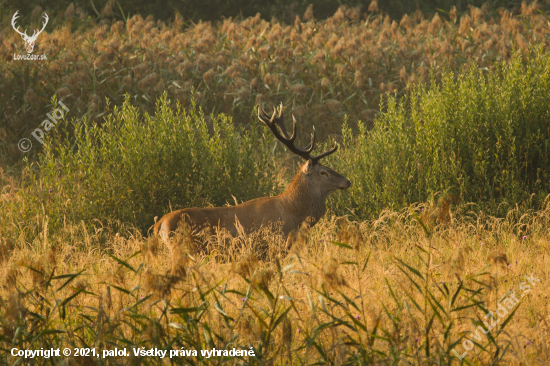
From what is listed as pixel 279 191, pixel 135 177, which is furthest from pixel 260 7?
pixel 135 177

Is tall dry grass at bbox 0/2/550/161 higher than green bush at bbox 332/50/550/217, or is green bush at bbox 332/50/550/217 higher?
tall dry grass at bbox 0/2/550/161

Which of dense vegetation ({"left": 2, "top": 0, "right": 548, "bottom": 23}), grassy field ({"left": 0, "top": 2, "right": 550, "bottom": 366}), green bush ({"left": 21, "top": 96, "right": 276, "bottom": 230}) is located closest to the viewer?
grassy field ({"left": 0, "top": 2, "right": 550, "bottom": 366})

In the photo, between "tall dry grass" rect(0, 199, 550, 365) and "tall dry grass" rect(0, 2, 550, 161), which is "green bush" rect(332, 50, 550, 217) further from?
"tall dry grass" rect(0, 2, 550, 161)

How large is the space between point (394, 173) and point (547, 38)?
24.5 feet

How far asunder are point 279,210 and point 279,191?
5.82 ft

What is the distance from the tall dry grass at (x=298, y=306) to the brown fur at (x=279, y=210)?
1.06 ft

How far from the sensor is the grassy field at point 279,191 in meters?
3.03

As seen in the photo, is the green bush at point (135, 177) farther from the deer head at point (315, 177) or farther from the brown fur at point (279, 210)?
the deer head at point (315, 177)

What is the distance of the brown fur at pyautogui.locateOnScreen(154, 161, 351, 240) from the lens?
5.80 metres

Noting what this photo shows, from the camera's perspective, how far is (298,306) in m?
4.23

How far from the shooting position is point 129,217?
269 inches

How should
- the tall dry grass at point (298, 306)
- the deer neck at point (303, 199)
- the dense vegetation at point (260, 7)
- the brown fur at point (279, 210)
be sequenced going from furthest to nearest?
1. the dense vegetation at point (260, 7)
2. the deer neck at point (303, 199)
3. the brown fur at point (279, 210)
4. the tall dry grass at point (298, 306)

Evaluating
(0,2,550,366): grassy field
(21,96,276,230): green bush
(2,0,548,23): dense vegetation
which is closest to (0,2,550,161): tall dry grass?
(0,2,550,366): grassy field

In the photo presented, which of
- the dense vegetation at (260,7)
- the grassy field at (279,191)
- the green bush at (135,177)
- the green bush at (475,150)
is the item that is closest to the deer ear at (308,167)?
the grassy field at (279,191)
